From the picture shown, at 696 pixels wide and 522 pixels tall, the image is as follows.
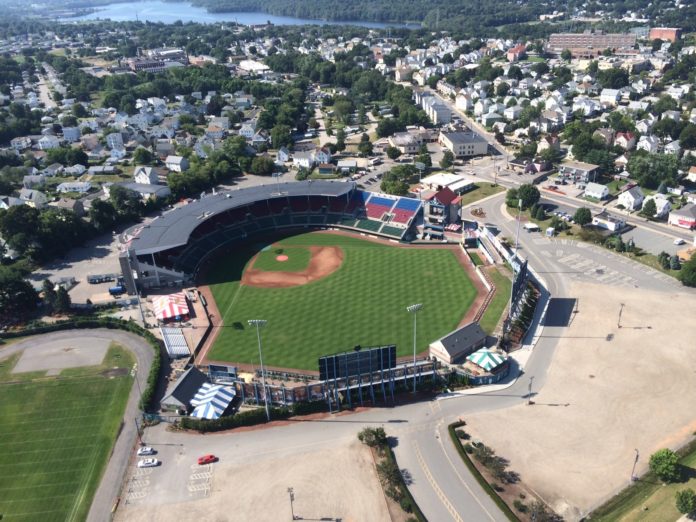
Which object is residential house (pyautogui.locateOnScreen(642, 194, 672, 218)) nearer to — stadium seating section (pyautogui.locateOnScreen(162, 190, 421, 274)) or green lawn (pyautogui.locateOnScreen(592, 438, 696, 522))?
stadium seating section (pyautogui.locateOnScreen(162, 190, 421, 274))

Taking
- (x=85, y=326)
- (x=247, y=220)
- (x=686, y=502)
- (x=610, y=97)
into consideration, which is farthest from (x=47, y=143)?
(x=610, y=97)

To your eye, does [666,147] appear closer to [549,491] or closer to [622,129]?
[622,129]

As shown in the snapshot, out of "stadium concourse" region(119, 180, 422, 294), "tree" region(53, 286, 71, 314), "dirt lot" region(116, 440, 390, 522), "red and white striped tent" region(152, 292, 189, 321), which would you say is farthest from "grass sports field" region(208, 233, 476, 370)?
"tree" region(53, 286, 71, 314)

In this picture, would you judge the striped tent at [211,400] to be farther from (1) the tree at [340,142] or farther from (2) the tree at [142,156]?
(2) the tree at [142,156]

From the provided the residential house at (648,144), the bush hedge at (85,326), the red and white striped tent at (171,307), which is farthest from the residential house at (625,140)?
the bush hedge at (85,326)

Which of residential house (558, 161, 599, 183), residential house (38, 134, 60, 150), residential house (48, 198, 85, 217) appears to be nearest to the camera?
residential house (48, 198, 85, 217)
